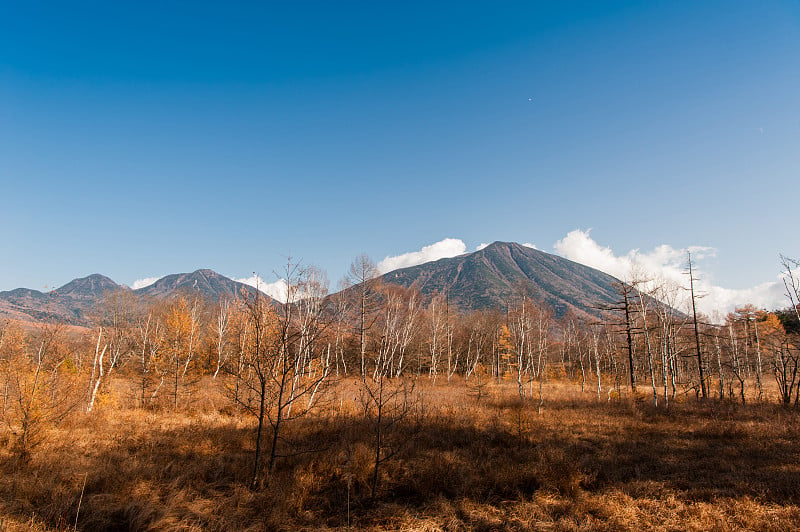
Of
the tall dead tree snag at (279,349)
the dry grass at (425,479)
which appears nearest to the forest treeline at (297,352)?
the tall dead tree snag at (279,349)

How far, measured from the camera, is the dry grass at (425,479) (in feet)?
21.0

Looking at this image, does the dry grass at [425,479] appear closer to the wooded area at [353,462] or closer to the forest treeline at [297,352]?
the wooded area at [353,462]

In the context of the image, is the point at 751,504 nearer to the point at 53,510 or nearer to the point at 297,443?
the point at 297,443

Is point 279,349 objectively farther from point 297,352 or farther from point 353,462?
point 353,462

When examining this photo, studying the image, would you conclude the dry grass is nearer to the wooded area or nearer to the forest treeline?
the wooded area

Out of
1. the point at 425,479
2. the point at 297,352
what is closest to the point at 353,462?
the point at 425,479

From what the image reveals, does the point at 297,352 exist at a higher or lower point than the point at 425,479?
higher

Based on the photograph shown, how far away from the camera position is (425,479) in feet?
27.8

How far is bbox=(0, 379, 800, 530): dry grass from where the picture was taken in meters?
6.41

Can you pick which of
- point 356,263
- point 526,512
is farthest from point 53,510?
point 356,263

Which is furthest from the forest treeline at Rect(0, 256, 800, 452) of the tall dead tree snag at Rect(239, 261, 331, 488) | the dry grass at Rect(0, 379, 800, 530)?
the dry grass at Rect(0, 379, 800, 530)

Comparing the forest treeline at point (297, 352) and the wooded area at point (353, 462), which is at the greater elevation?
the forest treeline at point (297, 352)

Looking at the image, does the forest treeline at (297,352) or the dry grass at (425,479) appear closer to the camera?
the dry grass at (425,479)

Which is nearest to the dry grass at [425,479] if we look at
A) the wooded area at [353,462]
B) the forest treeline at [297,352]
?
the wooded area at [353,462]
